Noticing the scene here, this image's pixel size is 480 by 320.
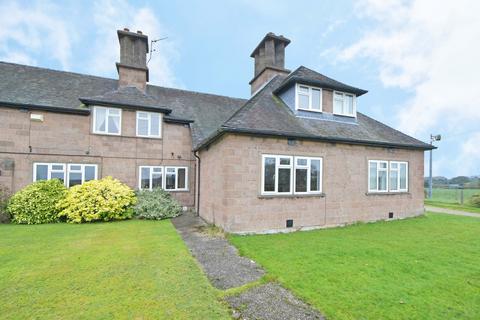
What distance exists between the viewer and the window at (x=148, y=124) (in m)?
13.4

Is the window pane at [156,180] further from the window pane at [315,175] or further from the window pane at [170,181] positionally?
the window pane at [315,175]

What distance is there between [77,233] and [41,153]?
19.9 feet

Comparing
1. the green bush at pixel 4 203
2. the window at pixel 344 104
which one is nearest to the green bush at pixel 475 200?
the window at pixel 344 104

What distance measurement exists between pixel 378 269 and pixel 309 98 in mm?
7958

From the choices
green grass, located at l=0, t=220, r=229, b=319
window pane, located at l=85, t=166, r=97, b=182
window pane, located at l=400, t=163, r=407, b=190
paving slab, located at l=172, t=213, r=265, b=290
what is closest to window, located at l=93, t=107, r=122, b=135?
window pane, located at l=85, t=166, r=97, b=182

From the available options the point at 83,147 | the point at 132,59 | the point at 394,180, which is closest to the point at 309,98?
the point at 394,180

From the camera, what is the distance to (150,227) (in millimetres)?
9477

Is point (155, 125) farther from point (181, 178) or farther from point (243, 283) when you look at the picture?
point (243, 283)

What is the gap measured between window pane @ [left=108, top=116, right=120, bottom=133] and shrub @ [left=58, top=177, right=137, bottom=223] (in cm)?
293

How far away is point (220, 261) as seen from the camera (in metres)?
5.77

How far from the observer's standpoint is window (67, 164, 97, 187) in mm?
12234

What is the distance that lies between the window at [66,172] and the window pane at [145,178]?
7.49 feet

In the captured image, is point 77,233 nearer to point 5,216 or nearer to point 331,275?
point 5,216

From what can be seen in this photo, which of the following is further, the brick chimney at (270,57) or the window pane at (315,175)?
the brick chimney at (270,57)
